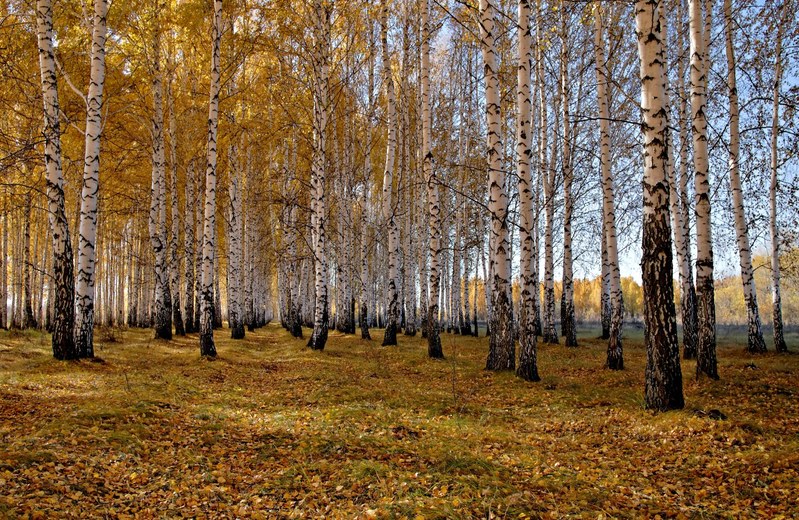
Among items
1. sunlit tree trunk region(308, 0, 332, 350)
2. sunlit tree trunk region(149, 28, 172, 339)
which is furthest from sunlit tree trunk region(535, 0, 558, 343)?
sunlit tree trunk region(149, 28, 172, 339)

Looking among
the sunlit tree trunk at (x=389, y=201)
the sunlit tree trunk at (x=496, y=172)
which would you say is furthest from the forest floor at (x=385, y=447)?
the sunlit tree trunk at (x=389, y=201)

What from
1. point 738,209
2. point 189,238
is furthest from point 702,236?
point 189,238

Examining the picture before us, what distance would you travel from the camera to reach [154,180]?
16031mm

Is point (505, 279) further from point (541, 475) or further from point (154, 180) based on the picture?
point (154, 180)

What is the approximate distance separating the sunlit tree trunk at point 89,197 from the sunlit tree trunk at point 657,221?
34.6 feet

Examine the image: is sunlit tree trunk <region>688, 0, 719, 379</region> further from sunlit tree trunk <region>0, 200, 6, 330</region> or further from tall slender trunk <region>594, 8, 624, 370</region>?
sunlit tree trunk <region>0, 200, 6, 330</region>

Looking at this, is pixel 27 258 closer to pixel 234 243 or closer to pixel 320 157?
pixel 234 243

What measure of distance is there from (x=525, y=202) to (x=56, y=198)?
9765mm

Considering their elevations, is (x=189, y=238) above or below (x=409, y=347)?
above

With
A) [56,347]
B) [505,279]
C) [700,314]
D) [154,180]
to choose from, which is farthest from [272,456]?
[154,180]

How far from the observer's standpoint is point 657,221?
6.25 meters

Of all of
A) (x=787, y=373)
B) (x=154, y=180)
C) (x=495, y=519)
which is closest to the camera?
(x=495, y=519)

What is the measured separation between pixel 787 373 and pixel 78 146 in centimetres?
2267

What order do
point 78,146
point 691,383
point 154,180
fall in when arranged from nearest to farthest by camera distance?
point 691,383 < point 154,180 < point 78,146
